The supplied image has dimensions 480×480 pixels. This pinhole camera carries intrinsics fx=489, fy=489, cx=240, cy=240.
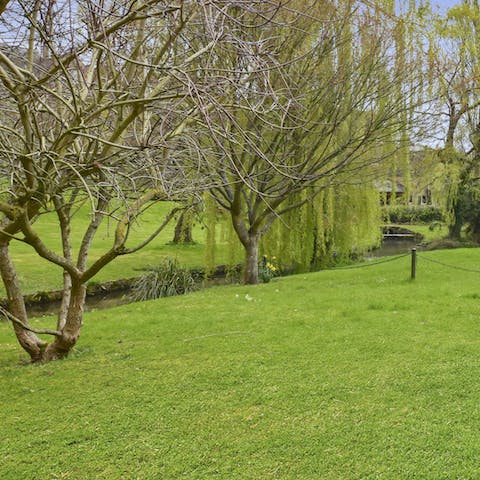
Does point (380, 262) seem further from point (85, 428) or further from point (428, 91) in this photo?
point (85, 428)

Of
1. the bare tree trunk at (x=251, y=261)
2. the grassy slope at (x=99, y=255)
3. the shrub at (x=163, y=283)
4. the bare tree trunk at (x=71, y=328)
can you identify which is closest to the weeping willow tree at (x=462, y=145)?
the grassy slope at (x=99, y=255)

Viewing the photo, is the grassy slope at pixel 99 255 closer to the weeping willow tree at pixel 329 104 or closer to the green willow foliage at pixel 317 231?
the green willow foliage at pixel 317 231

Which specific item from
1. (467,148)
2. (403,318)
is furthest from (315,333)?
(467,148)

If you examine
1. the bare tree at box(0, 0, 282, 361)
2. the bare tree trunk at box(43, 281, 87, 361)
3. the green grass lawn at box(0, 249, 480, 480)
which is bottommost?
the green grass lawn at box(0, 249, 480, 480)

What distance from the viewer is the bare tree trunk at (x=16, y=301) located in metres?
4.01

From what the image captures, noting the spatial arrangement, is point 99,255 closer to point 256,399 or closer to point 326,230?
point 326,230

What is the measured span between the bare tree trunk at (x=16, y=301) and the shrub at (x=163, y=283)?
17.0ft

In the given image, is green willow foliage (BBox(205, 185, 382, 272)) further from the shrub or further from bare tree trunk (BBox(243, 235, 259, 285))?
bare tree trunk (BBox(243, 235, 259, 285))

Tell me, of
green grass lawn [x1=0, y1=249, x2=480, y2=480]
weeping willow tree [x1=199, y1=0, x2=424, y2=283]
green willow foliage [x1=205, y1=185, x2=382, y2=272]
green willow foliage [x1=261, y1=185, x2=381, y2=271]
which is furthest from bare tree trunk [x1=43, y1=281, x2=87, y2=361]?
green willow foliage [x1=261, y1=185, x2=381, y2=271]

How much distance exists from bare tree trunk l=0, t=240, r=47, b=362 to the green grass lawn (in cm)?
18

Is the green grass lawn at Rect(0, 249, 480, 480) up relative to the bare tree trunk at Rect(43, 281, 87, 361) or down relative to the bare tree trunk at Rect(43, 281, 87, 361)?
down

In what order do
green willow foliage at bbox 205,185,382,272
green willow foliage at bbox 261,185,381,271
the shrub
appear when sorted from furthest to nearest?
1. green willow foliage at bbox 261,185,381,271
2. green willow foliage at bbox 205,185,382,272
3. the shrub

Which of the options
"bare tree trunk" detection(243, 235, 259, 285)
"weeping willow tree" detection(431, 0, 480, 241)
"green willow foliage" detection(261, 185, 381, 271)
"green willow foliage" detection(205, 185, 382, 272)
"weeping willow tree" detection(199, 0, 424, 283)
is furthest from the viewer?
"weeping willow tree" detection(431, 0, 480, 241)

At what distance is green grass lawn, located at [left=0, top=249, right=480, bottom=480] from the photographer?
266 centimetres
